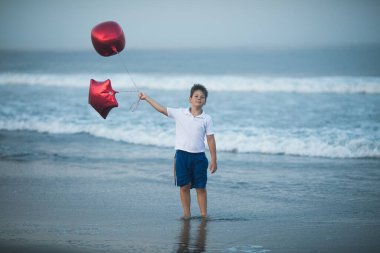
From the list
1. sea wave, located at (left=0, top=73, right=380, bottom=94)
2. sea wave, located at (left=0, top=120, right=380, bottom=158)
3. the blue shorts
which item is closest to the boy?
the blue shorts

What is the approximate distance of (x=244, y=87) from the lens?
903 inches

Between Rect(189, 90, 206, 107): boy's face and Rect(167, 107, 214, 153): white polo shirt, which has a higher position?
Rect(189, 90, 206, 107): boy's face

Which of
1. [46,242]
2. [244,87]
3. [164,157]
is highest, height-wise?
[244,87]

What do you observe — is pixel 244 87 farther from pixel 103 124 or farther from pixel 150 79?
pixel 103 124

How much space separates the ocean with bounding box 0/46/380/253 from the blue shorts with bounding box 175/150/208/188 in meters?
0.40

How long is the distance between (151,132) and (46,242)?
713 cm

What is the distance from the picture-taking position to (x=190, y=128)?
217 inches

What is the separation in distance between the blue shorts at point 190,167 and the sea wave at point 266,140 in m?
4.56

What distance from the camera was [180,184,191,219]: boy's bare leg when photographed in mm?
5676

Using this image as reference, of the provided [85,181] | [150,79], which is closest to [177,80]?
[150,79]

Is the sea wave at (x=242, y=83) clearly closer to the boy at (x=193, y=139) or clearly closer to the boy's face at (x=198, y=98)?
the boy at (x=193, y=139)

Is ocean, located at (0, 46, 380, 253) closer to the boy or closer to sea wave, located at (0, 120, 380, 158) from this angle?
sea wave, located at (0, 120, 380, 158)

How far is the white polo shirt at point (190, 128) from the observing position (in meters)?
5.51

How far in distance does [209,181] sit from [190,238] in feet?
8.85
